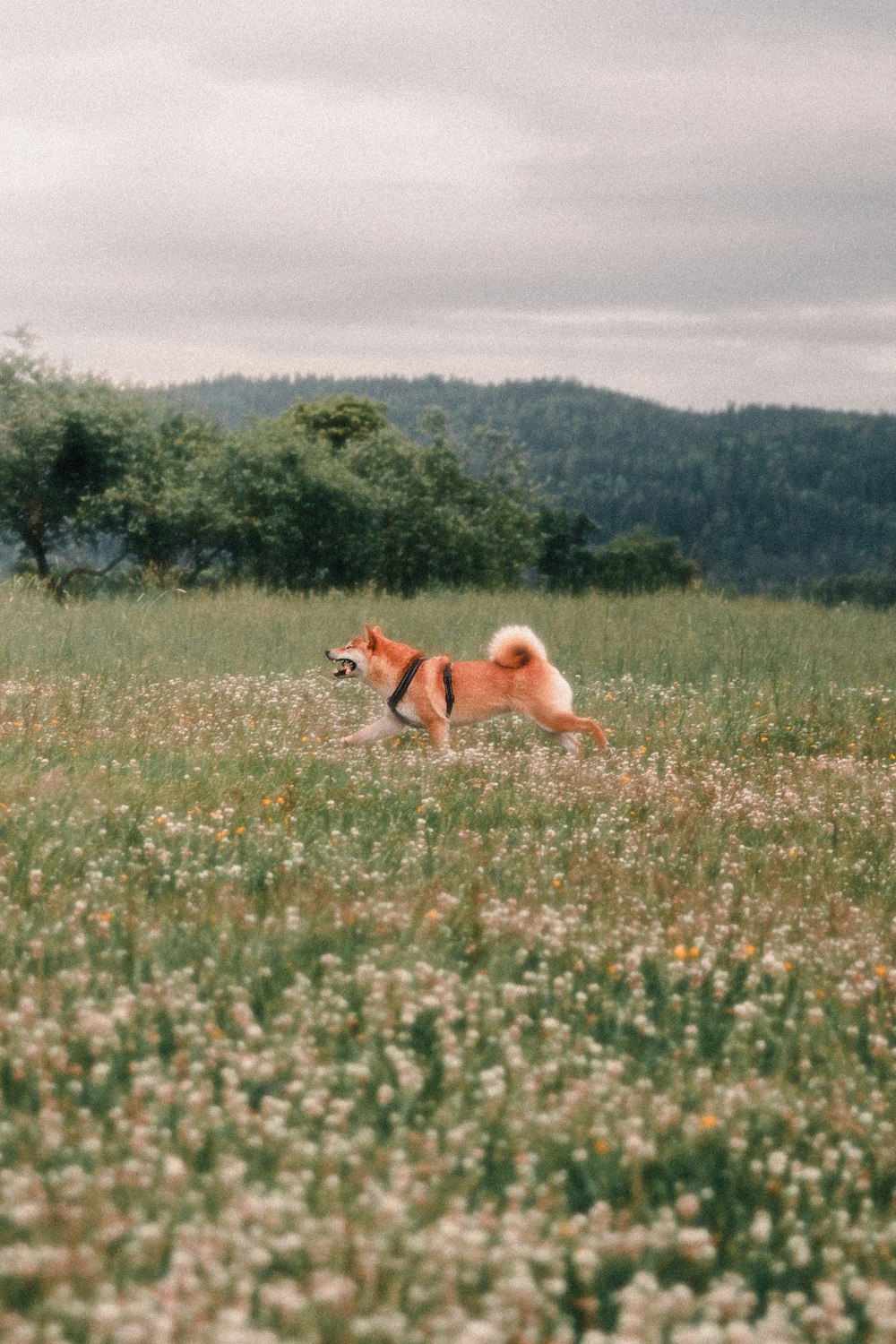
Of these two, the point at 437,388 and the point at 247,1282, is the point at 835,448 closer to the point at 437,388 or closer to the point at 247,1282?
the point at 437,388

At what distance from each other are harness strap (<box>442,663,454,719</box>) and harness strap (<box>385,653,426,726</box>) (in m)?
0.22

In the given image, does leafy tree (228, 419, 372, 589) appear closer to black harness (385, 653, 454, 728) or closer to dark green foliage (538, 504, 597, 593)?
black harness (385, 653, 454, 728)

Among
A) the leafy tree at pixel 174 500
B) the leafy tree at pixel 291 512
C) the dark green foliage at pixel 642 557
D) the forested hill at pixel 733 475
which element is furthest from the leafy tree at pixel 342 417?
the forested hill at pixel 733 475

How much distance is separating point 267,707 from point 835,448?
577 ft

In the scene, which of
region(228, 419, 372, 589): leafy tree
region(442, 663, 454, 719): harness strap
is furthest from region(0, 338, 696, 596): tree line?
region(442, 663, 454, 719): harness strap

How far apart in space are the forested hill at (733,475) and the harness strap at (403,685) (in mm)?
122945

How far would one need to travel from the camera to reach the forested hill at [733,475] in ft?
500

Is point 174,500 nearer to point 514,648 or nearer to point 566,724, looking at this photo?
point 514,648

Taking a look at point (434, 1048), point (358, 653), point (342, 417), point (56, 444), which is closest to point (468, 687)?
point (358, 653)

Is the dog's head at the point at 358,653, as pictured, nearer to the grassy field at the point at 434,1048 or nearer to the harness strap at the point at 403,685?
the harness strap at the point at 403,685

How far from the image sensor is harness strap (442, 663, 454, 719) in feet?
37.3

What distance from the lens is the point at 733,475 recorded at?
168m

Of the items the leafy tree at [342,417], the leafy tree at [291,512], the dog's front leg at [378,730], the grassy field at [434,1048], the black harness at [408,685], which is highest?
the leafy tree at [342,417]

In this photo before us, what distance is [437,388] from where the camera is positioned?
200 m
